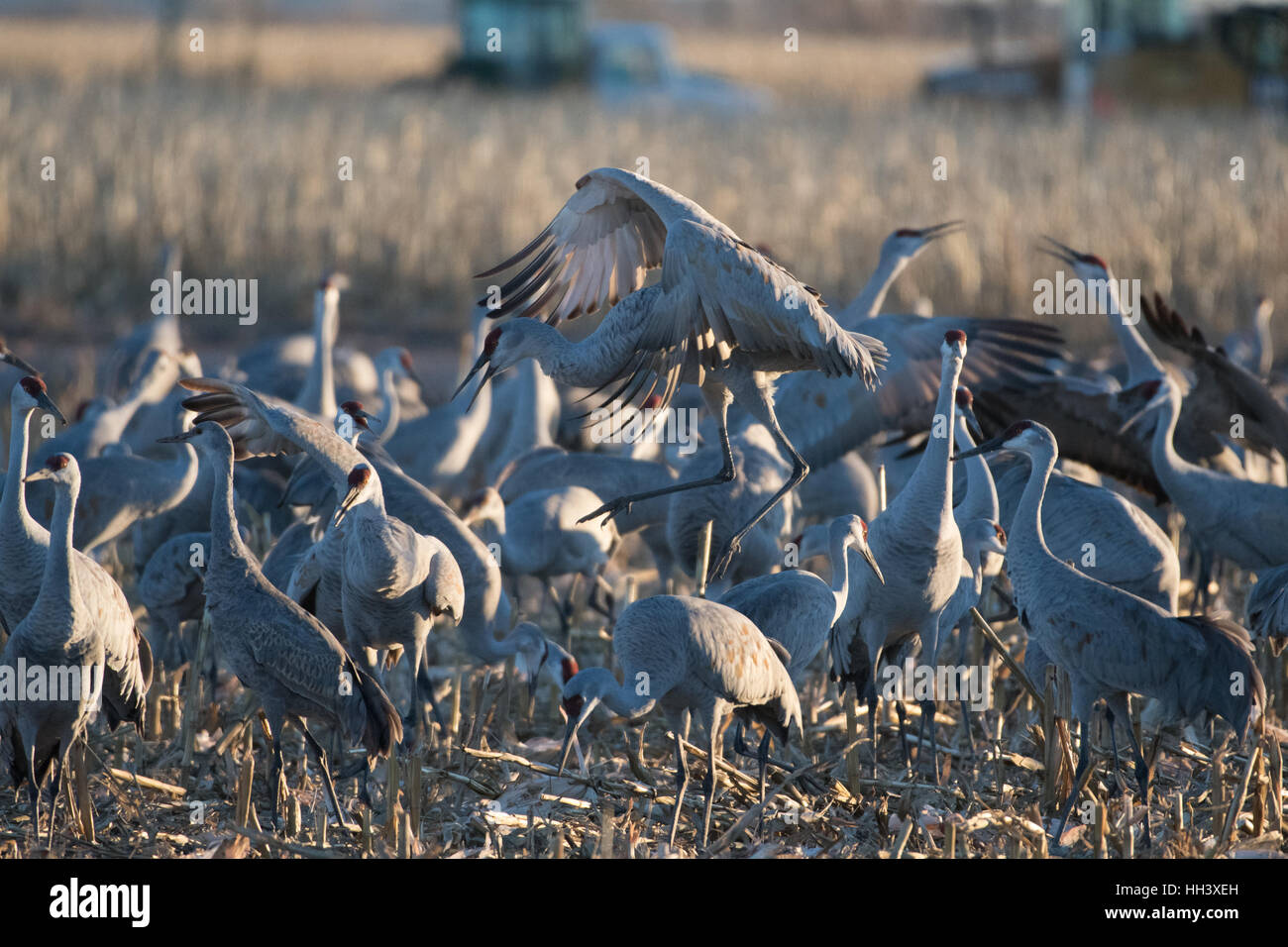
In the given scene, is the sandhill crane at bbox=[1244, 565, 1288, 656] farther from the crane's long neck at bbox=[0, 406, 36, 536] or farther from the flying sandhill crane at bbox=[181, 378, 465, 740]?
the crane's long neck at bbox=[0, 406, 36, 536]

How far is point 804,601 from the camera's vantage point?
4.05 meters

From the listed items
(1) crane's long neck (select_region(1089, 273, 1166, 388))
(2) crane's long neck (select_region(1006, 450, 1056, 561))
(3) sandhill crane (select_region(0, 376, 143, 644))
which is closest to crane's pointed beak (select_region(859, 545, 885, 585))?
(2) crane's long neck (select_region(1006, 450, 1056, 561))

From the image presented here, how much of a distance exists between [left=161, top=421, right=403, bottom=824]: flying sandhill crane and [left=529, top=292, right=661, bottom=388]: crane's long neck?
107 centimetres

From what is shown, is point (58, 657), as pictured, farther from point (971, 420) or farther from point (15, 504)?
point (971, 420)

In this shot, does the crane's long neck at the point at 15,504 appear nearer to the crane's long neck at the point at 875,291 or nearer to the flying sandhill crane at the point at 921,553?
the flying sandhill crane at the point at 921,553

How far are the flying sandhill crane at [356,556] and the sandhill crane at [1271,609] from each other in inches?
85.8

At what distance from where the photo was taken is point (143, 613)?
5379 millimetres

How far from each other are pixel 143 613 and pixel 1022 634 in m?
3.03

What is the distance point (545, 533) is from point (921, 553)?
1511 mm

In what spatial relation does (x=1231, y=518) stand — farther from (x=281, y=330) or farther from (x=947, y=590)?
(x=281, y=330)

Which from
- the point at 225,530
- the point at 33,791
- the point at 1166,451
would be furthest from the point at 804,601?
the point at 33,791

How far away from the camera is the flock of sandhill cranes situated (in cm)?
374

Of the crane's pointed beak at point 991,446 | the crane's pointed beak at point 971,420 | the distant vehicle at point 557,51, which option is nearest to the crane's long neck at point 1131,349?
the crane's pointed beak at point 971,420

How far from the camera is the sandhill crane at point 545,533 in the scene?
519 centimetres
